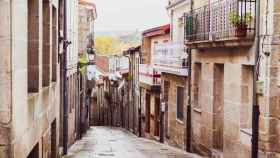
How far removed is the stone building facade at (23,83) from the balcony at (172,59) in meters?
7.44

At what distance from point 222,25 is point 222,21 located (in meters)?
0.18

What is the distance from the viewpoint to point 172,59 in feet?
66.3

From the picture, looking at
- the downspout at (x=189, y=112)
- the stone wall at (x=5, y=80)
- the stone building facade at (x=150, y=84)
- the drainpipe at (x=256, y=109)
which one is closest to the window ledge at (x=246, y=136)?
the drainpipe at (x=256, y=109)

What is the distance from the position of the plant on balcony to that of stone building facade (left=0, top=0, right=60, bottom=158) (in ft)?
14.6

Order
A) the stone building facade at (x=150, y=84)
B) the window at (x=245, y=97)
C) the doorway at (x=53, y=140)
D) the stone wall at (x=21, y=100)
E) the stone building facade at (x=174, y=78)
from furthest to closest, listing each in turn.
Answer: the stone building facade at (x=150, y=84) → the stone building facade at (x=174, y=78) → the doorway at (x=53, y=140) → the window at (x=245, y=97) → the stone wall at (x=21, y=100)

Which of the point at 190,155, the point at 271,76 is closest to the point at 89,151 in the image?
the point at 190,155

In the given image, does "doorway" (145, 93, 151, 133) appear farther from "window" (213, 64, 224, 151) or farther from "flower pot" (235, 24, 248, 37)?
"flower pot" (235, 24, 248, 37)

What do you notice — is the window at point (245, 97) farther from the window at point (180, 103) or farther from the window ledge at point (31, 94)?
the window at point (180, 103)

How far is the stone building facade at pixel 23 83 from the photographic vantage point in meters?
7.03

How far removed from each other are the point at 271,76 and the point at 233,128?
317 centimetres

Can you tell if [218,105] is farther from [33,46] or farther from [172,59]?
Result: [33,46]

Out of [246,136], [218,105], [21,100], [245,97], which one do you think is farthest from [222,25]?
[21,100]

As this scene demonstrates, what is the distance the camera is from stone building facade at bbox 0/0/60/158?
23.1 feet

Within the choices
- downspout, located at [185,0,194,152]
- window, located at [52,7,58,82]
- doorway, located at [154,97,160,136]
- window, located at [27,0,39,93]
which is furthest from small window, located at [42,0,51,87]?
doorway, located at [154,97,160,136]
